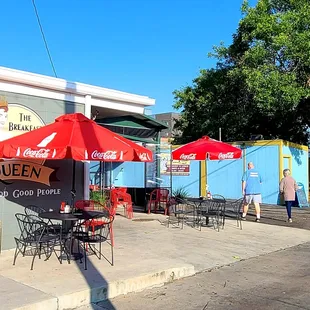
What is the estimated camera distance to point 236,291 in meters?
6.08

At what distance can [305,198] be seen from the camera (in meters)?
18.6

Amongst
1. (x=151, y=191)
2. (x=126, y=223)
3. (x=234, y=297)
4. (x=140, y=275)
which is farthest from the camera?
(x=151, y=191)

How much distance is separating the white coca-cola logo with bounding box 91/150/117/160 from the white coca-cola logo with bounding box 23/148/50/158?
71 cm

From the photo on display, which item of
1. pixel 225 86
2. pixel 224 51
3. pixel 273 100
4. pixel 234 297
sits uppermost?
pixel 224 51

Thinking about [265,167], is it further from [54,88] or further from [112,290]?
[112,290]

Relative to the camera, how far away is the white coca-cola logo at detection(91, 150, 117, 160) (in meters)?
6.61

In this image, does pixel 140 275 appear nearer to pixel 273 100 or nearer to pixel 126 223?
pixel 126 223

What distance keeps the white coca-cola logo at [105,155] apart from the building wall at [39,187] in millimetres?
2487

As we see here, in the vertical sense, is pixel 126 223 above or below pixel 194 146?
below

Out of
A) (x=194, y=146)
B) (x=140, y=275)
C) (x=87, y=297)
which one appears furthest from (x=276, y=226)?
(x=87, y=297)

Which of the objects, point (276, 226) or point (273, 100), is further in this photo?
point (273, 100)

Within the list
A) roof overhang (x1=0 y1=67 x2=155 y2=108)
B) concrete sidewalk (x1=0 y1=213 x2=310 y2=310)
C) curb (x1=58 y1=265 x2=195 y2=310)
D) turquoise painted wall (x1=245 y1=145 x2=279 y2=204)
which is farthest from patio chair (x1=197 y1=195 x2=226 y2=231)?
turquoise painted wall (x1=245 y1=145 x2=279 y2=204)

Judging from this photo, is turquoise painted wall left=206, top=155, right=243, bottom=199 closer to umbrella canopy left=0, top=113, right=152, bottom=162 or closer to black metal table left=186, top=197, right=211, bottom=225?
black metal table left=186, top=197, right=211, bottom=225

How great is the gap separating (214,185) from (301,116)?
20.8 feet
